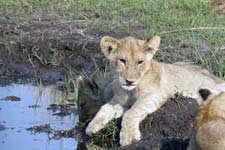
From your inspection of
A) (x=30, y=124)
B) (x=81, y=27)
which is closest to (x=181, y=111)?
(x=30, y=124)

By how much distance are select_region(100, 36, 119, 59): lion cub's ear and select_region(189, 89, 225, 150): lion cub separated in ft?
5.73

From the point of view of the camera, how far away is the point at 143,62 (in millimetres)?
7586

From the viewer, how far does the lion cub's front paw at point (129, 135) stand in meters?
7.44

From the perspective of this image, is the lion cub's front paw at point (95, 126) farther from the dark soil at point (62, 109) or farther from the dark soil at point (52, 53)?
the dark soil at point (52, 53)

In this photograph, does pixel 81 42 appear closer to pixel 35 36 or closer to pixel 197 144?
pixel 35 36

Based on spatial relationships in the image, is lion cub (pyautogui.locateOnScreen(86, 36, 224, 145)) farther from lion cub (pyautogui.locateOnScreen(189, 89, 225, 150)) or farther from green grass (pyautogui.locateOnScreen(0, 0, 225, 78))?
green grass (pyautogui.locateOnScreen(0, 0, 225, 78))

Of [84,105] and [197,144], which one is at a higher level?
[197,144]

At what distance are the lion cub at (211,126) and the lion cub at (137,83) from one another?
4.86 feet

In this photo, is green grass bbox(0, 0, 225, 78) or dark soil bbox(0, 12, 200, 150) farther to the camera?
green grass bbox(0, 0, 225, 78)

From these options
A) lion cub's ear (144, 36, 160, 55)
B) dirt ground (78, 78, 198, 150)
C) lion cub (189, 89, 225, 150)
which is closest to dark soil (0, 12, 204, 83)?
dirt ground (78, 78, 198, 150)

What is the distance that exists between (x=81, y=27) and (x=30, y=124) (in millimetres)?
3695

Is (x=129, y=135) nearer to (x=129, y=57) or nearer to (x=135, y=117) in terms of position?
(x=135, y=117)

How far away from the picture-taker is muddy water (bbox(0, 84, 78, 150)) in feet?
26.1

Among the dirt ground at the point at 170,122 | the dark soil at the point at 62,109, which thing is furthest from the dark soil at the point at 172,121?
the dark soil at the point at 62,109
